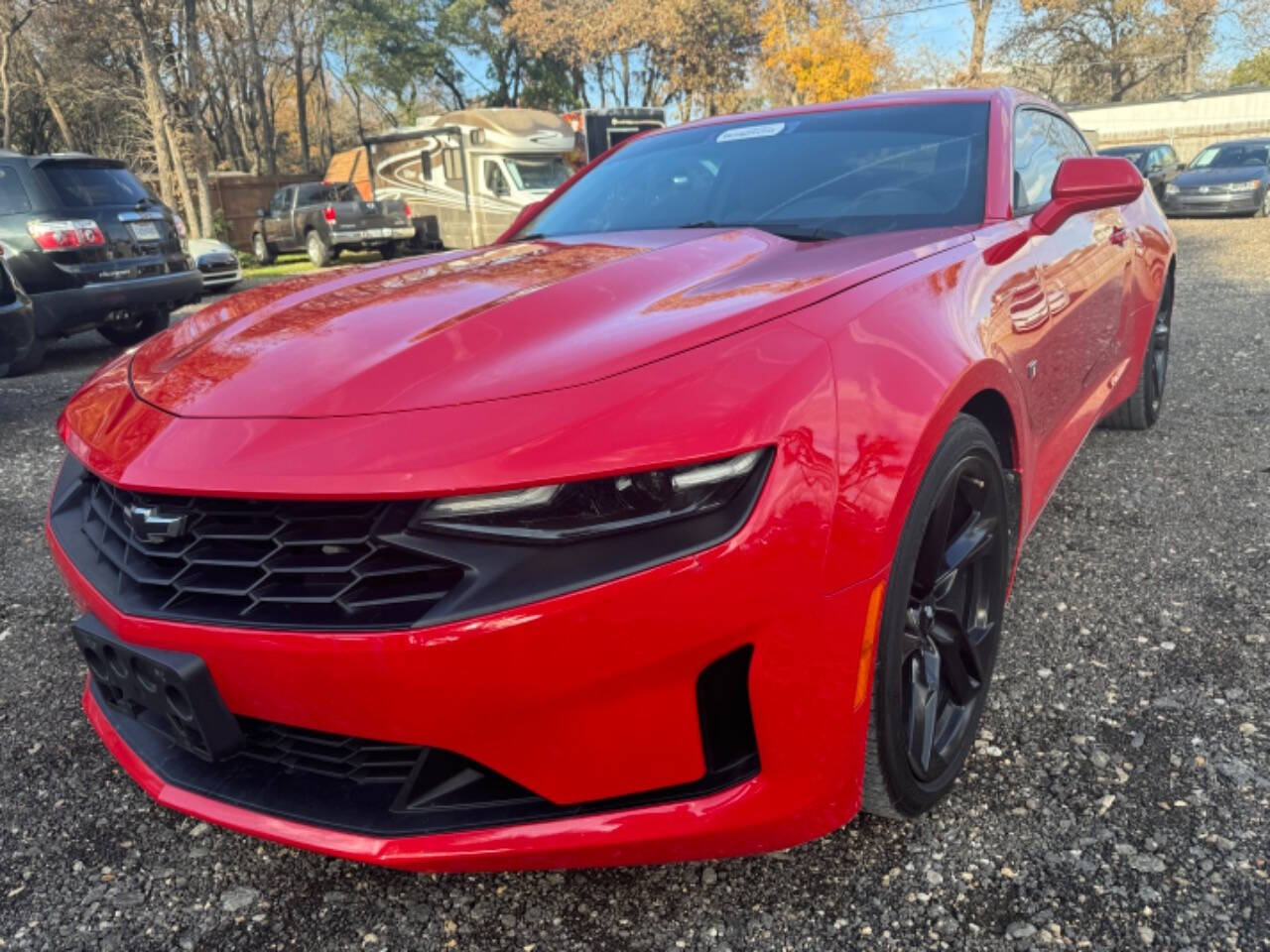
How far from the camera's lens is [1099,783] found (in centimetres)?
191

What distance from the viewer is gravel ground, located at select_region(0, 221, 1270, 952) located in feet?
5.25

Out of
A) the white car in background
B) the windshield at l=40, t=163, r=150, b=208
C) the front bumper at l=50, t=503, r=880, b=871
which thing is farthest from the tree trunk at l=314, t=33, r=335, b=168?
the front bumper at l=50, t=503, r=880, b=871

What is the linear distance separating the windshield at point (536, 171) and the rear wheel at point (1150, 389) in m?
14.2

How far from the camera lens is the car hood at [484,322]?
1.50 meters

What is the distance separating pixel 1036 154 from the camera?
3.02m

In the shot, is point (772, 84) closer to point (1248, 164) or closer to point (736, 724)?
point (1248, 164)

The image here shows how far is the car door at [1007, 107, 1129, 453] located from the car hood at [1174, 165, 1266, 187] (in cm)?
1537

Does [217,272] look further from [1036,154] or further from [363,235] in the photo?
[1036,154]

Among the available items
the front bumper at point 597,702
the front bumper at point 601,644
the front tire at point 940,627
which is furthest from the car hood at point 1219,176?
the front bumper at point 597,702

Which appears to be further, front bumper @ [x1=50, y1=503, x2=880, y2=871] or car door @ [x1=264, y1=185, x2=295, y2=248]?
car door @ [x1=264, y1=185, x2=295, y2=248]

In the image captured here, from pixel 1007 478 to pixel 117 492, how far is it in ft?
6.06

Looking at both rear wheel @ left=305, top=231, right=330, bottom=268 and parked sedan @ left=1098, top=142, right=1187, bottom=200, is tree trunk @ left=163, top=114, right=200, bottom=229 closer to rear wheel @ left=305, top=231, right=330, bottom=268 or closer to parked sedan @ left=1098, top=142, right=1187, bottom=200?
rear wheel @ left=305, top=231, right=330, bottom=268

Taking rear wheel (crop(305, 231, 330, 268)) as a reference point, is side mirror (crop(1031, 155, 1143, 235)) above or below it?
above

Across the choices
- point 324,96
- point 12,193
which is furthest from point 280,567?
point 324,96
